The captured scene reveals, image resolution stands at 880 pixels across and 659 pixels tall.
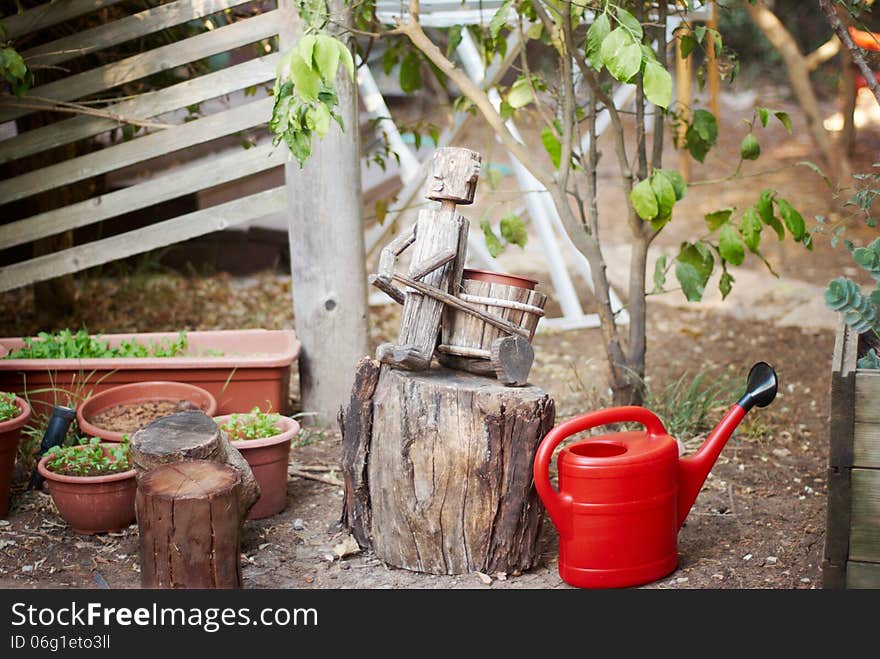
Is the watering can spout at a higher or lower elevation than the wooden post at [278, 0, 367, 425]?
lower

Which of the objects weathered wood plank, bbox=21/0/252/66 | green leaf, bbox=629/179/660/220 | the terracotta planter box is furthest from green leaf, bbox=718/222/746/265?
weathered wood plank, bbox=21/0/252/66

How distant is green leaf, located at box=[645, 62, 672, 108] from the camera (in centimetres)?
284

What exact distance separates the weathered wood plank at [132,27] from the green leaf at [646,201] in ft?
6.12

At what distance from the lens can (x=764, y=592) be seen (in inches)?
112

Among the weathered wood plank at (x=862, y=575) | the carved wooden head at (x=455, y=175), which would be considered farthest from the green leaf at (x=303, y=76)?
the weathered wood plank at (x=862, y=575)

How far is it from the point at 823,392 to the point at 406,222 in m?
3.90

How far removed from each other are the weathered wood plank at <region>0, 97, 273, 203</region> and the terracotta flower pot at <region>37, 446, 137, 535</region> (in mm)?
1578

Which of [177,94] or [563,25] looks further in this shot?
[177,94]

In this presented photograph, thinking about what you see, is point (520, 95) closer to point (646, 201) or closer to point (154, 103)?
point (646, 201)

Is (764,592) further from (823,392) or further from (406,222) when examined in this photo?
(406,222)

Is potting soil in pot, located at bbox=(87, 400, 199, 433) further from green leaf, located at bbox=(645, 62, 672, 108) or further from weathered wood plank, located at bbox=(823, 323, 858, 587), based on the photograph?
weathered wood plank, located at bbox=(823, 323, 858, 587)

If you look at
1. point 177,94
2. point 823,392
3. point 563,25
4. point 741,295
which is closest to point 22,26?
point 177,94

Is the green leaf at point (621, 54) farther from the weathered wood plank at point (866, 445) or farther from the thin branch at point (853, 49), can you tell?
the weathered wood plank at point (866, 445)

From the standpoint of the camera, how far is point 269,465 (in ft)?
11.4
